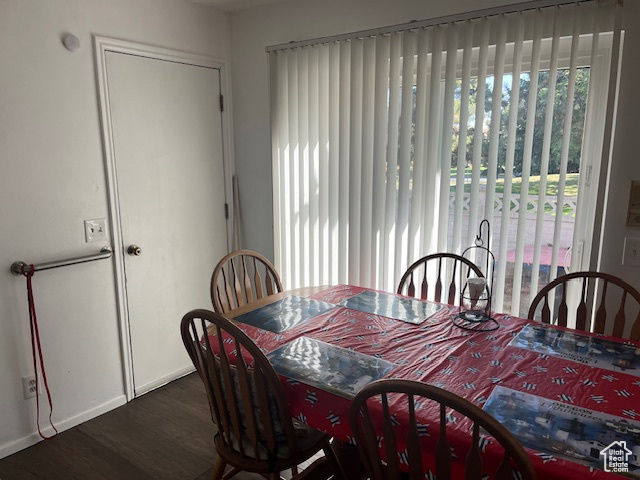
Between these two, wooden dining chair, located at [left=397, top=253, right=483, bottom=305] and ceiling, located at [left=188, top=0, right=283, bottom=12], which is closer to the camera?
wooden dining chair, located at [left=397, top=253, right=483, bottom=305]

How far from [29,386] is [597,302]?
2.90 meters

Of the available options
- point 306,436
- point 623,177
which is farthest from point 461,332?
point 623,177

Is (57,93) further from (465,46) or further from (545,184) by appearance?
(545,184)

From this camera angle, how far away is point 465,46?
229cm

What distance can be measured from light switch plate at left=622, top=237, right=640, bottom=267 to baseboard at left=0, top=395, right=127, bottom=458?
114 inches

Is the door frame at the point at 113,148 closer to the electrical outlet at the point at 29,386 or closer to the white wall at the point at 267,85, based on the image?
the white wall at the point at 267,85

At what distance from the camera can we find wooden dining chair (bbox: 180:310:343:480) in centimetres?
148

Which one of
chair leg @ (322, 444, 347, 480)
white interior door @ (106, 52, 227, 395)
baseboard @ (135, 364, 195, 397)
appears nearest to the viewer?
chair leg @ (322, 444, 347, 480)

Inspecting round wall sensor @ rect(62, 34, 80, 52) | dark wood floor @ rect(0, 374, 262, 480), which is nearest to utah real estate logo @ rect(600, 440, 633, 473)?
dark wood floor @ rect(0, 374, 262, 480)

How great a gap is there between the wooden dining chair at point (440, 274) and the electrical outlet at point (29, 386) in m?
1.99

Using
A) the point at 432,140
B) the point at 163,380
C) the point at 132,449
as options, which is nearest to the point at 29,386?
the point at 132,449

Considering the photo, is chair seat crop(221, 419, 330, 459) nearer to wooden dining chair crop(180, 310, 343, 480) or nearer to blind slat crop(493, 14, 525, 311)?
wooden dining chair crop(180, 310, 343, 480)

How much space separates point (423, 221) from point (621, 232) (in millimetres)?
947

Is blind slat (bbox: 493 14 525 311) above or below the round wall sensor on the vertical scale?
below
